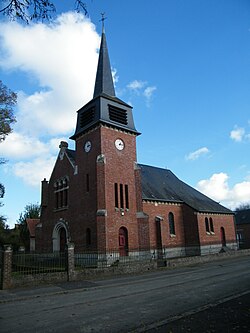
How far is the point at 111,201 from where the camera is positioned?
22.8 m

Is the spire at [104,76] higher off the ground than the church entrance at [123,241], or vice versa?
the spire at [104,76]

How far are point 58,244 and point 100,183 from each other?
9.60m

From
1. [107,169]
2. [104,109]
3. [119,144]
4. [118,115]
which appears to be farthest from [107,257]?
[118,115]

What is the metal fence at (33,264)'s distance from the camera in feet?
51.1

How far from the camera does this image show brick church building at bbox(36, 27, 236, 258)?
22812mm

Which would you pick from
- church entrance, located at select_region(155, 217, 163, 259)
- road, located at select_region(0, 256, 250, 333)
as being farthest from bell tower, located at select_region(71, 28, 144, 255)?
road, located at select_region(0, 256, 250, 333)

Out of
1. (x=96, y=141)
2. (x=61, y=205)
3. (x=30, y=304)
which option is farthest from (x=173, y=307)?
(x=61, y=205)

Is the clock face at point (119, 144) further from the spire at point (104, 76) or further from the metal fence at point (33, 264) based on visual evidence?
the metal fence at point (33, 264)

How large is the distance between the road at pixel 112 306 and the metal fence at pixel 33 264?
8.76 feet

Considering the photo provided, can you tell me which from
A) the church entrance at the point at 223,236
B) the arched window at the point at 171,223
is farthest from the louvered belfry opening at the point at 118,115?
the church entrance at the point at 223,236

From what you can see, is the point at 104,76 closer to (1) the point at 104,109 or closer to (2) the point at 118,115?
(2) the point at 118,115

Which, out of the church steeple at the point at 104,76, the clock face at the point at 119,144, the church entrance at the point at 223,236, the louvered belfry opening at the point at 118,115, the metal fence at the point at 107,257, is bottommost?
the metal fence at the point at 107,257

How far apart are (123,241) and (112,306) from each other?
1419cm

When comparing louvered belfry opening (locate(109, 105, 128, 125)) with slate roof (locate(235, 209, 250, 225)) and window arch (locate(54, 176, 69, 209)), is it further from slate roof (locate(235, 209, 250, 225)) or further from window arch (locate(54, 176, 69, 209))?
slate roof (locate(235, 209, 250, 225))
